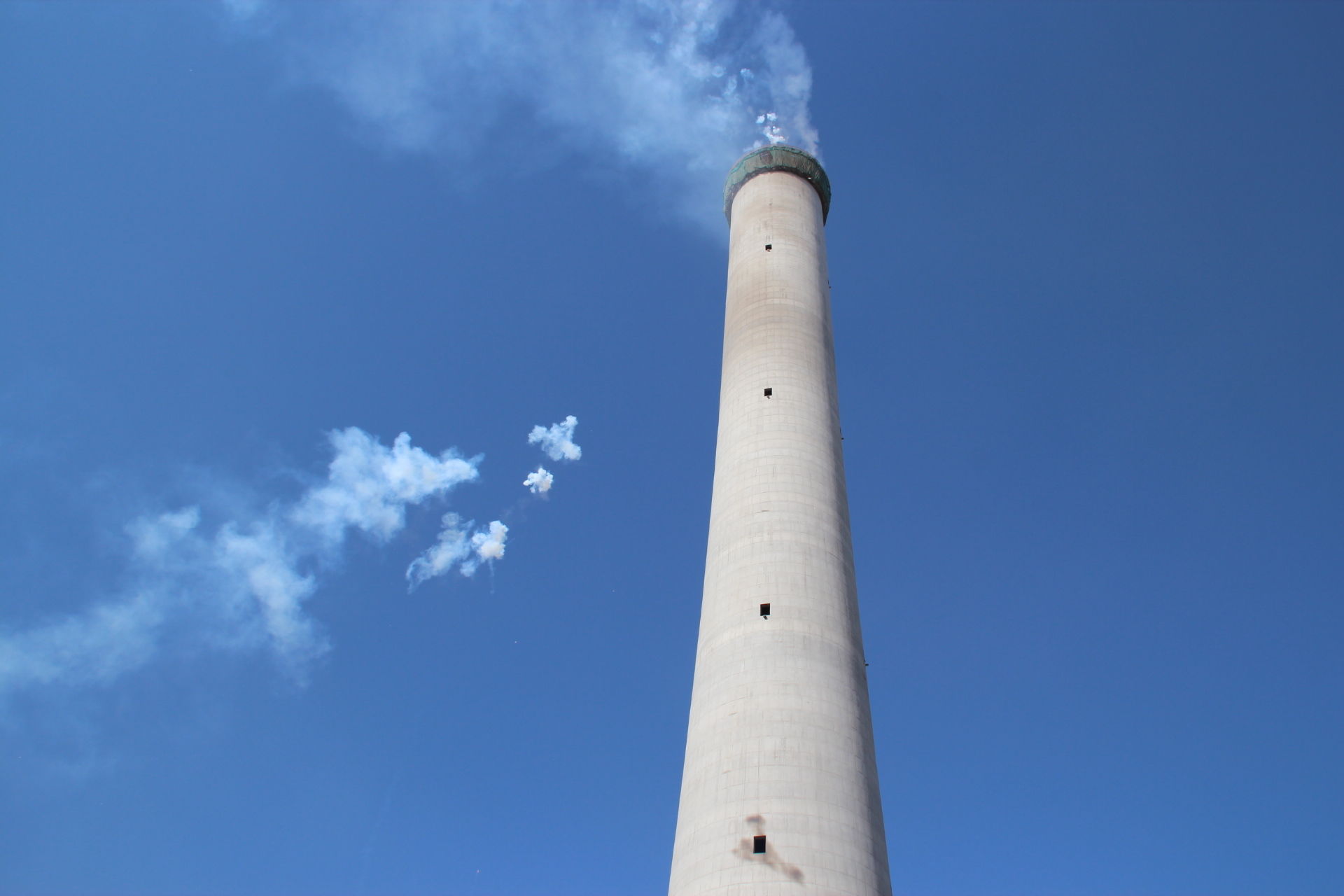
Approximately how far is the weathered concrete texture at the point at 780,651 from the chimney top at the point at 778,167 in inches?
371

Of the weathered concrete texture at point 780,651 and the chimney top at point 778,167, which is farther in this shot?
the chimney top at point 778,167

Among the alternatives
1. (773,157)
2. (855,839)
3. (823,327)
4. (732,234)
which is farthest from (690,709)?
(773,157)

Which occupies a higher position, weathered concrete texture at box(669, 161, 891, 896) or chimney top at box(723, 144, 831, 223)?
chimney top at box(723, 144, 831, 223)

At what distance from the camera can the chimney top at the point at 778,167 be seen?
169 feet

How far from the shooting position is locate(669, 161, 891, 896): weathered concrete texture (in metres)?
27.1

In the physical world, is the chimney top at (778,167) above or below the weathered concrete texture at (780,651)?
above

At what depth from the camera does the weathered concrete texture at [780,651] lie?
27062 millimetres

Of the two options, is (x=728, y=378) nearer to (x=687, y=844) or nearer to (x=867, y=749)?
(x=867, y=749)

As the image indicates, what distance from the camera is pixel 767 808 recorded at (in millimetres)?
27375

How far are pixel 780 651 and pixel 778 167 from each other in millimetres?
30057

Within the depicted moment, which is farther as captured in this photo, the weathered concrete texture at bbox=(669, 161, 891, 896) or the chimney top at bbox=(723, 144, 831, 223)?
the chimney top at bbox=(723, 144, 831, 223)

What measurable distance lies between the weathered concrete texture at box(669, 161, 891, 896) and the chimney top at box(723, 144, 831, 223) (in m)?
9.42

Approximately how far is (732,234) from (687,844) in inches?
1270

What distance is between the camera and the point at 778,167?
51.5 meters
